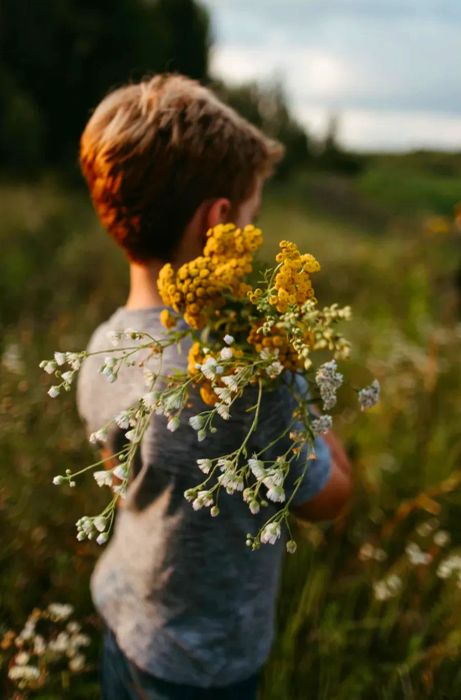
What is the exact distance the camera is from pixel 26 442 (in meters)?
2.43

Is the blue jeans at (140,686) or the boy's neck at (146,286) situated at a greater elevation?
the boy's neck at (146,286)

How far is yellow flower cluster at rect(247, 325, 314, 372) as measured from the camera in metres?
1.02

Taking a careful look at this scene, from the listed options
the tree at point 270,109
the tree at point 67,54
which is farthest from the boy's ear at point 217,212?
the tree at point 270,109

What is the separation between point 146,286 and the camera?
144 cm

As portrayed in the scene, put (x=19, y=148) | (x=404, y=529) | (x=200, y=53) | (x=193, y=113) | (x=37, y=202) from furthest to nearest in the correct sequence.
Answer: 1. (x=200, y=53)
2. (x=19, y=148)
3. (x=37, y=202)
4. (x=404, y=529)
5. (x=193, y=113)

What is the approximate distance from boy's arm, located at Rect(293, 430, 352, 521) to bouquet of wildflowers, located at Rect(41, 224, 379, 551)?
0.39 m

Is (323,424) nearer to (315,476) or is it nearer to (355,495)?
(315,476)

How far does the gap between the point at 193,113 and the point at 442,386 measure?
2.75 m

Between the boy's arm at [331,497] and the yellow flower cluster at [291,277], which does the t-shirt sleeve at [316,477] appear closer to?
the boy's arm at [331,497]

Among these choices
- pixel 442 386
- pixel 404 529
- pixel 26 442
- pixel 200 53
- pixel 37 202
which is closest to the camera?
pixel 26 442

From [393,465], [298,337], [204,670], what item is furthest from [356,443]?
[298,337]

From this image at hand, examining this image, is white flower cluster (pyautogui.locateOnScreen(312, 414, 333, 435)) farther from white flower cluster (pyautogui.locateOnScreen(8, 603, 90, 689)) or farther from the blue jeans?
white flower cluster (pyautogui.locateOnScreen(8, 603, 90, 689))

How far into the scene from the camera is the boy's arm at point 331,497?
1.47 meters

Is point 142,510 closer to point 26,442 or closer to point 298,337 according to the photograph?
point 298,337
